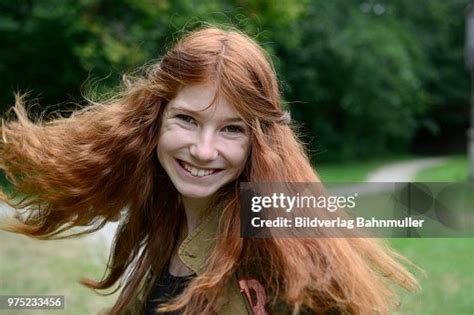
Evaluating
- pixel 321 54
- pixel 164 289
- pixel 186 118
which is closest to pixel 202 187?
pixel 186 118

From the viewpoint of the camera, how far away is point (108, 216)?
1.58 meters

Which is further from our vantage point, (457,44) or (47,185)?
A: (457,44)

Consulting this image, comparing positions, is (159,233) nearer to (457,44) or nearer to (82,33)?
(82,33)

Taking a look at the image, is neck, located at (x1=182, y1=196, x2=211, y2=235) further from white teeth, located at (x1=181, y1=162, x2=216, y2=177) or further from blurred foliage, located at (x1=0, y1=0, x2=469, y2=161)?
blurred foliage, located at (x1=0, y1=0, x2=469, y2=161)

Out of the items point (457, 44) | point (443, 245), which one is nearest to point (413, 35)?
point (457, 44)

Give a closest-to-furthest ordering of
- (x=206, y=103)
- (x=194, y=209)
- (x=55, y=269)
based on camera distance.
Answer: (x=206, y=103) < (x=194, y=209) < (x=55, y=269)

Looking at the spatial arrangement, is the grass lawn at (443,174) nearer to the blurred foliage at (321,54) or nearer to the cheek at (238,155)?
the blurred foliage at (321,54)

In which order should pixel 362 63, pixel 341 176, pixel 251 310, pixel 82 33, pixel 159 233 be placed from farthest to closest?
1. pixel 362 63
2. pixel 341 176
3. pixel 82 33
4. pixel 159 233
5. pixel 251 310

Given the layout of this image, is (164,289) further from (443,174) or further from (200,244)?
(443,174)

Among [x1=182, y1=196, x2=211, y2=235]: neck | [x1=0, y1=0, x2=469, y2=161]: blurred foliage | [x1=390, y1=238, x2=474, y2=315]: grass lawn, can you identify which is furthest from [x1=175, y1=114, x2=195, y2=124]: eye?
[x1=0, y1=0, x2=469, y2=161]: blurred foliage

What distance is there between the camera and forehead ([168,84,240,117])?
122 cm

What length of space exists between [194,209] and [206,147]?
0.19 meters

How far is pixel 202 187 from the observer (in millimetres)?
1315

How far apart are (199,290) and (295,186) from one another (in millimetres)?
241
